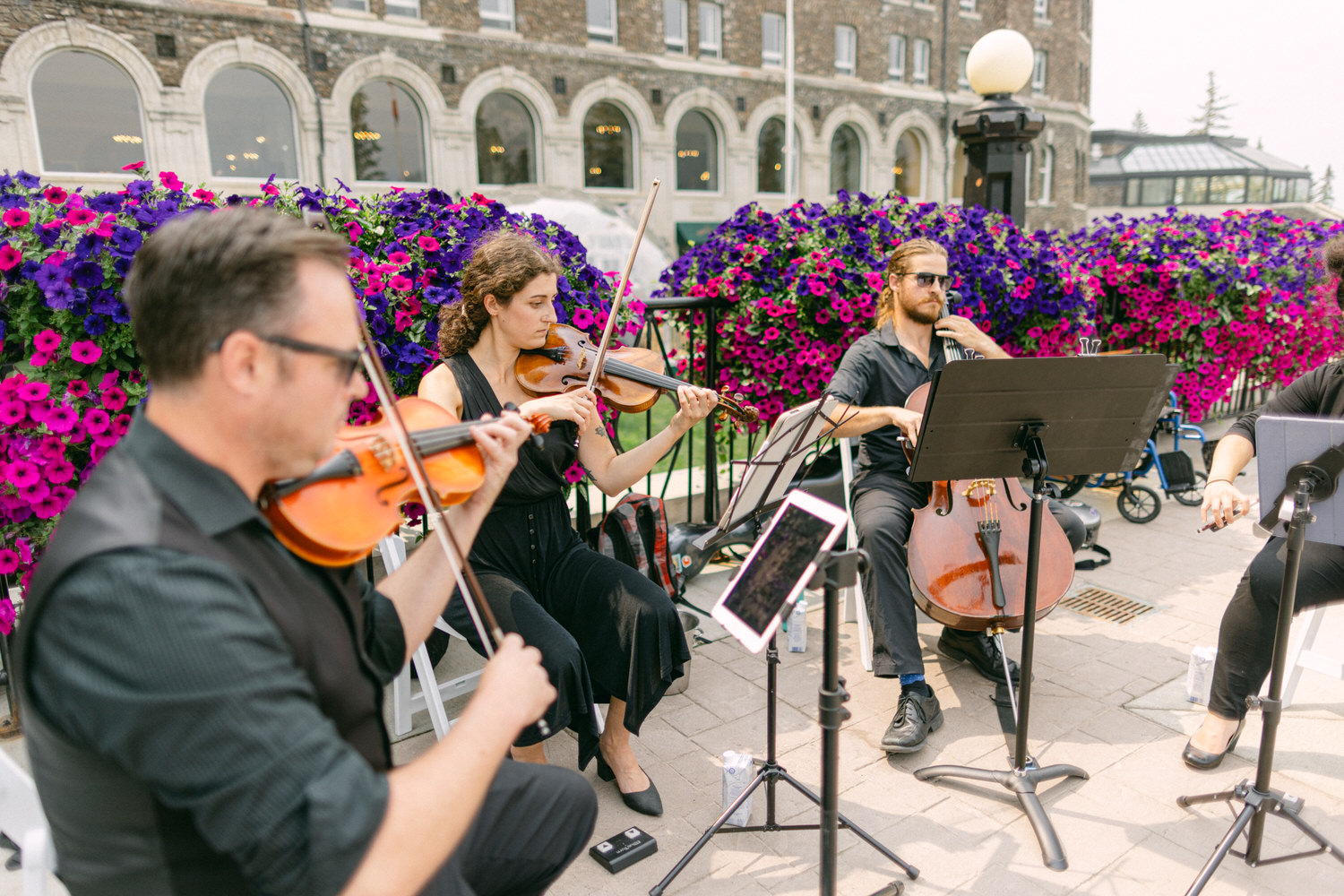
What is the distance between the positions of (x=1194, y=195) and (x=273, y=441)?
47049mm

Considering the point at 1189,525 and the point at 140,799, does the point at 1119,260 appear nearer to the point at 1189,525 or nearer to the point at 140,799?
the point at 1189,525

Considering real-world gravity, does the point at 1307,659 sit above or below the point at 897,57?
below

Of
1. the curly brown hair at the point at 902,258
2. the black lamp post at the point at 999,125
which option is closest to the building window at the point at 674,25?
the black lamp post at the point at 999,125

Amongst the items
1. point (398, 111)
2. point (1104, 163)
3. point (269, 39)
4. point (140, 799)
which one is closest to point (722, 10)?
point (398, 111)

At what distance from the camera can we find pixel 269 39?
14.5 m

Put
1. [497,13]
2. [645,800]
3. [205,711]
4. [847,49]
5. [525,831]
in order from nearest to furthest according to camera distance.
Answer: [205,711] → [525,831] → [645,800] → [497,13] → [847,49]

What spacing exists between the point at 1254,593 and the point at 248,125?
16.9 meters

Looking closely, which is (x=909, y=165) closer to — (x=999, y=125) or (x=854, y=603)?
(x=999, y=125)

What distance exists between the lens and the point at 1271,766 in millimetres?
2076

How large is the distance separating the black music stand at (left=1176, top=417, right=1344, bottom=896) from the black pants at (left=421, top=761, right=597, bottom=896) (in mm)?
1586

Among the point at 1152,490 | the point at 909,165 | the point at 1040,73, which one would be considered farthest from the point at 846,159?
the point at 1152,490

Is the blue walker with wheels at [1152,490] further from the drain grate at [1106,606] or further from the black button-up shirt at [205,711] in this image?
the black button-up shirt at [205,711]

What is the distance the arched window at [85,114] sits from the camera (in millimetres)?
12992

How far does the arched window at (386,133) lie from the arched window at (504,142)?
1.25 metres
